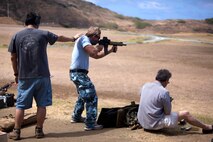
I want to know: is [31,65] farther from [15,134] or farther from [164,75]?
[164,75]

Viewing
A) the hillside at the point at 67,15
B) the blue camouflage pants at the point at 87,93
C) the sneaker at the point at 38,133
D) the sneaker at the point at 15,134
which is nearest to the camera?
the sneaker at the point at 15,134

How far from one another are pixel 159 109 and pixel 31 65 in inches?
84.8

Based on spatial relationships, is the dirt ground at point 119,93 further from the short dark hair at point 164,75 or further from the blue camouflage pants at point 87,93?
the short dark hair at point 164,75

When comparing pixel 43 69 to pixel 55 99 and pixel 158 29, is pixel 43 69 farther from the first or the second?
pixel 158 29

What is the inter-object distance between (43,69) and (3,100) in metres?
2.56

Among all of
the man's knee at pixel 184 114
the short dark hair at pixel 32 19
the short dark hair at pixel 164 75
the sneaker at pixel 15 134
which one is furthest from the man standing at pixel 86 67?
the man's knee at pixel 184 114

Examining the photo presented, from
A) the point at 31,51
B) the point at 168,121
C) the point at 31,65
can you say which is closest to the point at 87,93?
the point at 31,65

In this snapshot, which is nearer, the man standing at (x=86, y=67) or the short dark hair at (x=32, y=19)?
the short dark hair at (x=32, y=19)

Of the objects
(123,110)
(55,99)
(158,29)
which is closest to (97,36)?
(123,110)

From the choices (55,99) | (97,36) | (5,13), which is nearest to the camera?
(97,36)

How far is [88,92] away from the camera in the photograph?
6.77 meters

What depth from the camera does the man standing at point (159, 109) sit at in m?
6.60

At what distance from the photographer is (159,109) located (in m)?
6.65

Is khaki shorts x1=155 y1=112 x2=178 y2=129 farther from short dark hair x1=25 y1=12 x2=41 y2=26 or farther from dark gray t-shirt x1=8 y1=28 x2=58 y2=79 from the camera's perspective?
short dark hair x1=25 y1=12 x2=41 y2=26
